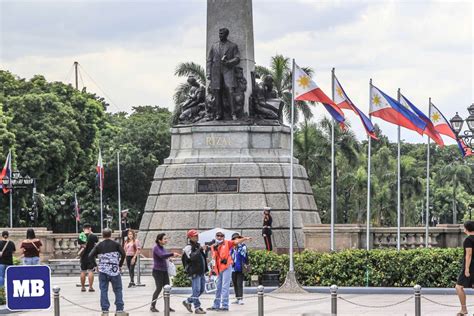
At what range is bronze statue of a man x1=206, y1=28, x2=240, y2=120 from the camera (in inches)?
1635

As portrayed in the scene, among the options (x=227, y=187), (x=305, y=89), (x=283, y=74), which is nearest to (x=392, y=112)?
(x=305, y=89)

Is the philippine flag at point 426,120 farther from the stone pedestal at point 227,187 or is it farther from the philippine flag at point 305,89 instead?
the stone pedestal at point 227,187

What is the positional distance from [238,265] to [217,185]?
1254 centimetres

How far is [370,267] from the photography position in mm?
31766

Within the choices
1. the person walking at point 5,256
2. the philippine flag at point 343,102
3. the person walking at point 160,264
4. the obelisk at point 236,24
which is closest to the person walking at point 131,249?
the person walking at point 5,256

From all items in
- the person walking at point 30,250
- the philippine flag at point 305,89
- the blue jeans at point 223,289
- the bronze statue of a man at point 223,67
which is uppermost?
the bronze statue of a man at point 223,67

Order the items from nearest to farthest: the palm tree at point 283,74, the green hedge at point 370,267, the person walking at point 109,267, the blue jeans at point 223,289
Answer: the person walking at point 109,267 < the blue jeans at point 223,289 < the green hedge at point 370,267 < the palm tree at point 283,74

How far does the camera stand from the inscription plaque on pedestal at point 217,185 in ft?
134

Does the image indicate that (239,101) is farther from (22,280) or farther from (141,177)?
(141,177)

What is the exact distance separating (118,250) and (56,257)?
67.8ft

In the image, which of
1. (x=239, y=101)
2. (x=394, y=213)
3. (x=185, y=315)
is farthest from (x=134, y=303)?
(x=394, y=213)

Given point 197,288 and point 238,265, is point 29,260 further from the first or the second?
point 197,288

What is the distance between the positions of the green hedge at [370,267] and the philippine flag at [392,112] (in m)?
6.22

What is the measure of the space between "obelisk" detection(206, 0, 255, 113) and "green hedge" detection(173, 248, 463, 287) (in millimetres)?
10698
